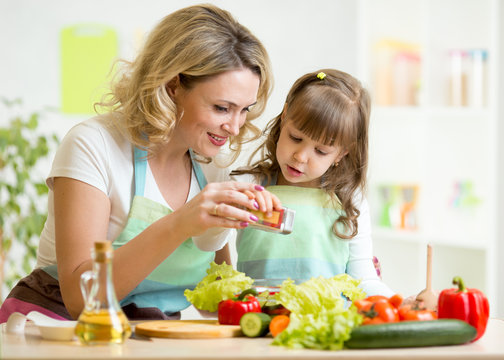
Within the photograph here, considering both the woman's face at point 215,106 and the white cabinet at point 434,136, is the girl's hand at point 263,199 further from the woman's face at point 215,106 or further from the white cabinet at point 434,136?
the white cabinet at point 434,136

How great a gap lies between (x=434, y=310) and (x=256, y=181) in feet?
2.50

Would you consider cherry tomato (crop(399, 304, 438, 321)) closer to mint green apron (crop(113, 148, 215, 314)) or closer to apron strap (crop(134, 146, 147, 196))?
mint green apron (crop(113, 148, 215, 314))

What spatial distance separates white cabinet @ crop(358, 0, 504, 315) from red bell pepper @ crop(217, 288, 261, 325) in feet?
8.60

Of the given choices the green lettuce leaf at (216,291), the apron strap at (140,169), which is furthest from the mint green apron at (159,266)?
the green lettuce leaf at (216,291)

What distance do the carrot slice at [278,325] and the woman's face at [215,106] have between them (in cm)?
65

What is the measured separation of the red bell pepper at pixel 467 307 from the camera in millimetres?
1469

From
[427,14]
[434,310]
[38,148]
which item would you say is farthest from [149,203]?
[427,14]

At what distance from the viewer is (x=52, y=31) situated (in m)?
4.05

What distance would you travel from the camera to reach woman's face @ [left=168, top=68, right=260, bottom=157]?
6.24 ft

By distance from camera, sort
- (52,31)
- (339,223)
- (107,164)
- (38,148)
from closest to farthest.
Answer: (107,164), (339,223), (38,148), (52,31)

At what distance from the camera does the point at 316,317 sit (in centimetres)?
146

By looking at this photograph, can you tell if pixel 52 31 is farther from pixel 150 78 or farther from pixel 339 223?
pixel 339 223

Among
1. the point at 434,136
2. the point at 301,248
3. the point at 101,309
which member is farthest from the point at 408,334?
the point at 434,136

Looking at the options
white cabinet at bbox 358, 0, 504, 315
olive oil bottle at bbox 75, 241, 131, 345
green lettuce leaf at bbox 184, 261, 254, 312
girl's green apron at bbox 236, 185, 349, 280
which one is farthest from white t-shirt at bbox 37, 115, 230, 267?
white cabinet at bbox 358, 0, 504, 315
